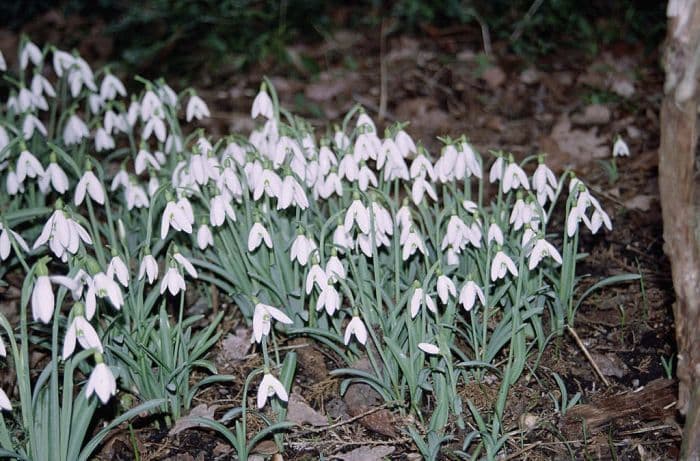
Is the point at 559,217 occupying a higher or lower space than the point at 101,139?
Result: lower

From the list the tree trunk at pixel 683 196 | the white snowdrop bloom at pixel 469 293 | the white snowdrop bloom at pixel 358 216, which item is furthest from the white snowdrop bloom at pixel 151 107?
the tree trunk at pixel 683 196

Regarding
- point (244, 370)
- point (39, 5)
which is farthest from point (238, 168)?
point (39, 5)

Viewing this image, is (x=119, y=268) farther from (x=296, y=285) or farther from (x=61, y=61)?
(x=61, y=61)

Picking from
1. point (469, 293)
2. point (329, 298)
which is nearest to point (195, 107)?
point (329, 298)

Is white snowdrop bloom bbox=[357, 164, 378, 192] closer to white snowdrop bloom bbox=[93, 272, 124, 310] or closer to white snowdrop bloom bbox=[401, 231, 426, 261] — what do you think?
white snowdrop bloom bbox=[401, 231, 426, 261]

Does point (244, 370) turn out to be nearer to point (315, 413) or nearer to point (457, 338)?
point (315, 413)

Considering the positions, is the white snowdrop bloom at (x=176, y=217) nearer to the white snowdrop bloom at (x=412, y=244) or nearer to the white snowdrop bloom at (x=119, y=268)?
the white snowdrop bloom at (x=119, y=268)

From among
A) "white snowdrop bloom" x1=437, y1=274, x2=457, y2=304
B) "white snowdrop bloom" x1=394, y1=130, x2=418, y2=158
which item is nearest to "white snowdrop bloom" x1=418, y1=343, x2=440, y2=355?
"white snowdrop bloom" x1=437, y1=274, x2=457, y2=304
